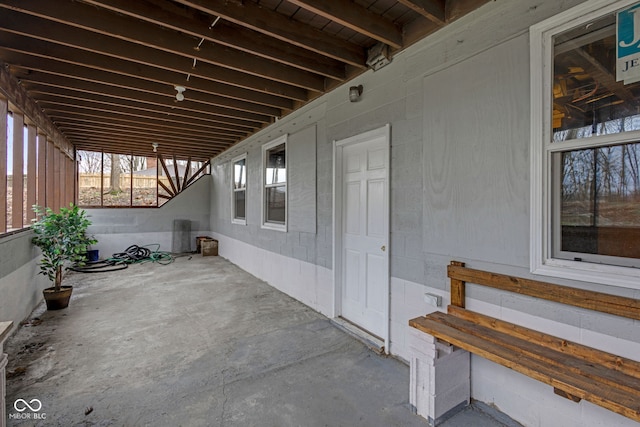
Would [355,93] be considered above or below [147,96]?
below

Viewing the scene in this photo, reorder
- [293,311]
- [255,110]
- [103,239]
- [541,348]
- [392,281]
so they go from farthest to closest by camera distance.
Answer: [103,239], [255,110], [293,311], [392,281], [541,348]

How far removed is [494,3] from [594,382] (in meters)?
2.29

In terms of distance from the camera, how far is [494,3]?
2.06 metres

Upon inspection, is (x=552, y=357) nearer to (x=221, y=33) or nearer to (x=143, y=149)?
(x=221, y=33)

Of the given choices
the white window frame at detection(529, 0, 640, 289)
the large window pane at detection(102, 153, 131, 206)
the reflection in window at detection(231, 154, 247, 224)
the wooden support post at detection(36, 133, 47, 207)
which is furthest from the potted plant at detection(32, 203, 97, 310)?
the large window pane at detection(102, 153, 131, 206)

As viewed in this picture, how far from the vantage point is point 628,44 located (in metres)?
1.55

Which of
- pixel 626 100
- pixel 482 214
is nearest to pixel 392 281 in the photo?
pixel 482 214

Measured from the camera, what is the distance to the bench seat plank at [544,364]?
1316 millimetres

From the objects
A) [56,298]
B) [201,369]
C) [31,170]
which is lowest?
[201,369]

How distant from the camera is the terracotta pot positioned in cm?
401

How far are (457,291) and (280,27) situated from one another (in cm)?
253

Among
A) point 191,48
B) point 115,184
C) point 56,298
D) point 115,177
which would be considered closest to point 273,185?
point 191,48

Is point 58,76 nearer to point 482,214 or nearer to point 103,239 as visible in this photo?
point 482,214

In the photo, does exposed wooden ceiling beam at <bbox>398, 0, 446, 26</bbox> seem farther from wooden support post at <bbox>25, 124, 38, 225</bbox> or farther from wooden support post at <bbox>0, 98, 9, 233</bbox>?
wooden support post at <bbox>25, 124, 38, 225</bbox>
